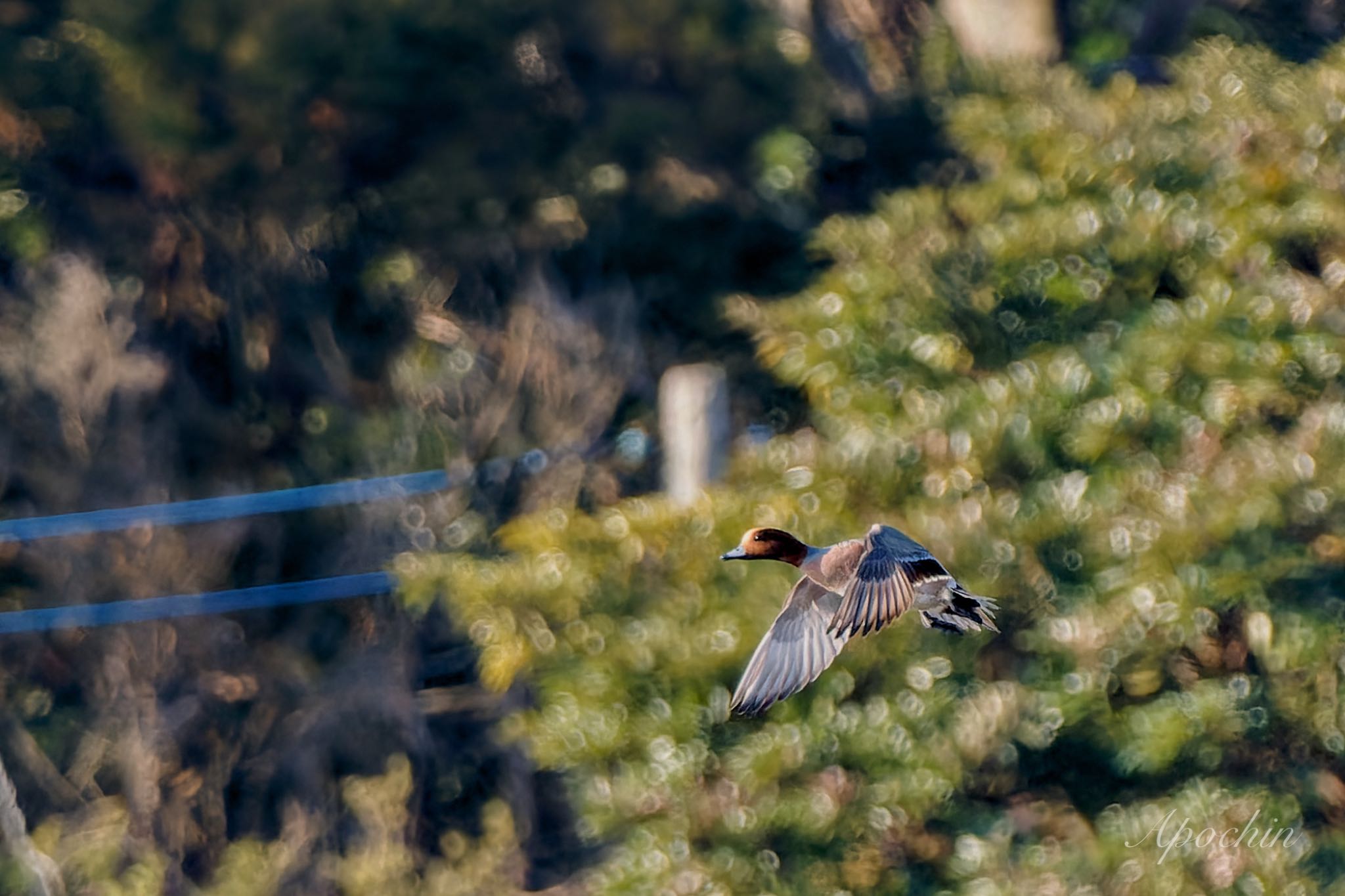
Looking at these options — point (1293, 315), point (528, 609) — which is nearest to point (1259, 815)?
point (1293, 315)

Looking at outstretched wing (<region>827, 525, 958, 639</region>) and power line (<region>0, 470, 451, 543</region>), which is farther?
power line (<region>0, 470, 451, 543</region>)

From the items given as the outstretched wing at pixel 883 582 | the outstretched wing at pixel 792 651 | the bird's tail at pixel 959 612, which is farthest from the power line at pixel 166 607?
the outstretched wing at pixel 883 582

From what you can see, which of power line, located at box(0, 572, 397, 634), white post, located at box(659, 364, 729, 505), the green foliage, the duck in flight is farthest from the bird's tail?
power line, located at box(0, 572, 397, 634)

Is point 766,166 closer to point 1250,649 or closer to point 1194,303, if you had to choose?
point 1194,303

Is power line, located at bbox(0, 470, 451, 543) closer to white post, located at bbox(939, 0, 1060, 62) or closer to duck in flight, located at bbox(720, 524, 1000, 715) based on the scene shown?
duck in flight, located at bbox(720, 524, 1000, 715)

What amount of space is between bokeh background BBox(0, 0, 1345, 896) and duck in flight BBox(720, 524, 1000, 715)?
96 cm

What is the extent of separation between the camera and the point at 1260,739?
3.88 m

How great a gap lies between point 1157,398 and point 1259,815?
3.45 ft

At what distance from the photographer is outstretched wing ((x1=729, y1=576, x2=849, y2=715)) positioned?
113 inches

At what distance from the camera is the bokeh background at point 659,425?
3.91 m
